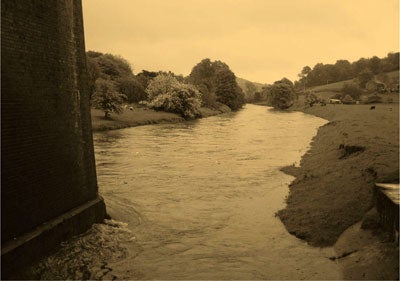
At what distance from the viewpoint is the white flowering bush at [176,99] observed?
190 ft

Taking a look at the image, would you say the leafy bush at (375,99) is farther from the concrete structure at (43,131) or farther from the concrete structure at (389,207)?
the concrete structure at (43,131)

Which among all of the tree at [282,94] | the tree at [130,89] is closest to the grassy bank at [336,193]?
the tree at [130,89]

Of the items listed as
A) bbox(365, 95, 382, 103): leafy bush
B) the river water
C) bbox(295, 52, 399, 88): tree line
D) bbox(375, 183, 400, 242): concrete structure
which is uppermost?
bbox(295, 52, 399, 88): tree line

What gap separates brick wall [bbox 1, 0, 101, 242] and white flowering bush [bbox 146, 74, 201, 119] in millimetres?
46592

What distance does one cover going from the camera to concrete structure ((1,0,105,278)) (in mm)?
8078

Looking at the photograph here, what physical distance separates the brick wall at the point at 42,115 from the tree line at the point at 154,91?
990 inches

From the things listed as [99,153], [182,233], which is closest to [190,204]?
[182,233]

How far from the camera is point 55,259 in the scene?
9.12 meters

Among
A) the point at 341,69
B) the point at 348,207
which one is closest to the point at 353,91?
the point at 341,69

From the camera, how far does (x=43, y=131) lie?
930 cm

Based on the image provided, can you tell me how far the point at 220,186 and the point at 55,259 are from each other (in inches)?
364

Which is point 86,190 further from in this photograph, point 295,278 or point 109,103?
point 109,103

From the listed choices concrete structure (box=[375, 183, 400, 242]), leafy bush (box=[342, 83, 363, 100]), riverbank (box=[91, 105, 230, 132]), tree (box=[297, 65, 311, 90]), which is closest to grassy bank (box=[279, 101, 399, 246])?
concrete structure (box=[375, 183, 400, 242])

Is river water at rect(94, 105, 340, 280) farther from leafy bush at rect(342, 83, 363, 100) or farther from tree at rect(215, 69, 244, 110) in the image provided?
leafy bush at rect(342, 83, 363, 100)
